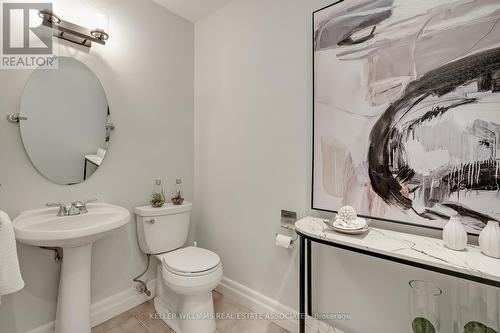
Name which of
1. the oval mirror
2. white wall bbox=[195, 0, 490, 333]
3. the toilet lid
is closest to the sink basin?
the oval mirror

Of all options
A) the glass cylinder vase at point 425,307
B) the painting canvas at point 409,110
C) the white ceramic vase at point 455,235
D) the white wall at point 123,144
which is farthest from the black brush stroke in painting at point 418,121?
the white wall at point 123,144

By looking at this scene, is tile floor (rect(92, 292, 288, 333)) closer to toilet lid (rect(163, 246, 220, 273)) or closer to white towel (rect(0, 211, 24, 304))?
toilet lid (rect(163, 246, 220, 273))

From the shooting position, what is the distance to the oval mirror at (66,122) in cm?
143

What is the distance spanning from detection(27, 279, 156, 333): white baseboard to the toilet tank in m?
0.35

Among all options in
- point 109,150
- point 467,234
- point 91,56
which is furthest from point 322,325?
point 91,56

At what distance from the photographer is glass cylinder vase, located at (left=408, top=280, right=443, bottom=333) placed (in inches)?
41.8

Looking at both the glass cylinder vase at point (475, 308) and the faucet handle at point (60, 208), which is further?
the faucet handle at point (60, 208)

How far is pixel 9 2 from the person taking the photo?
1.35 metres

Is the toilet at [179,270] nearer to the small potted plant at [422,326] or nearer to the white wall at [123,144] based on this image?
the white wall at [123,144]

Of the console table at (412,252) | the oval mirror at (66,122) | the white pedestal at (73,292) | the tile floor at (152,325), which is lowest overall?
the tile floor at (152,325)

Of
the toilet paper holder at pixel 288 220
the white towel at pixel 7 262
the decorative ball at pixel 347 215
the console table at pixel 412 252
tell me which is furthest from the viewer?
the toilet paper holder at pixel 288 220

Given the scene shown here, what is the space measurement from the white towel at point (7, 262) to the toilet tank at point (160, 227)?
813 mm

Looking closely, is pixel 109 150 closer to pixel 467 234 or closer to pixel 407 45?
pixel 407 45

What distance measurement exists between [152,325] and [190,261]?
1.87 ft
